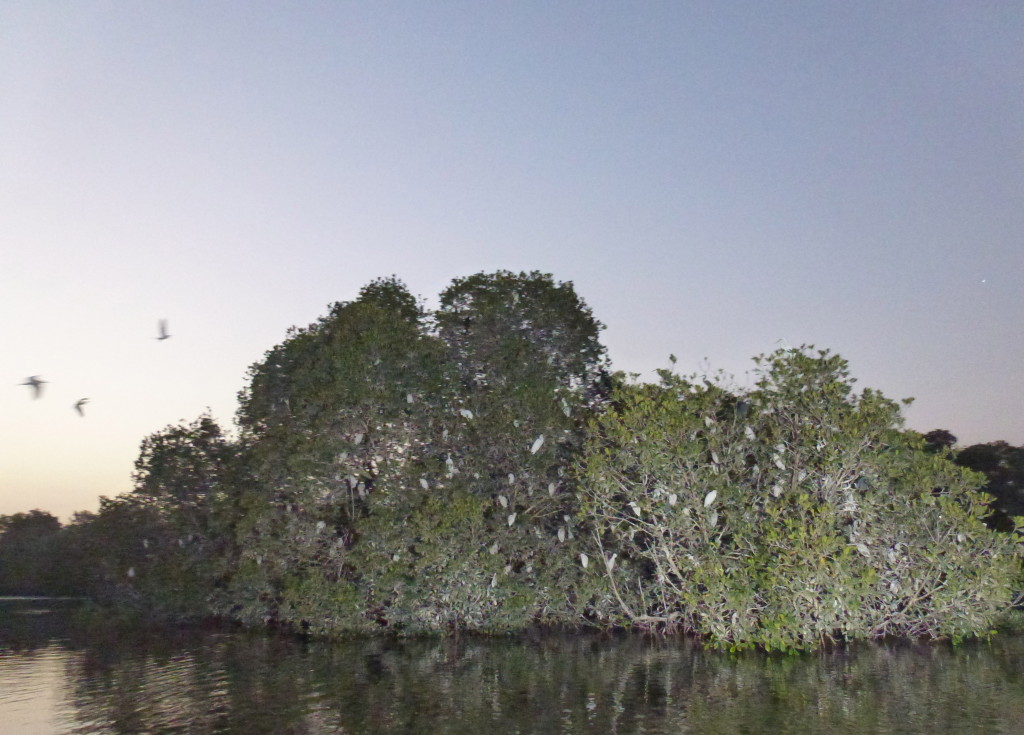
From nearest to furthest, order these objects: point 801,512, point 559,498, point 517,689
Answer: point 517,689 → point 801,512 → point 559,498

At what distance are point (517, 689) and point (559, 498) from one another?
41.0 feet

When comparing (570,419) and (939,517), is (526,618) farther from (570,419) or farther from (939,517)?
(939,517)

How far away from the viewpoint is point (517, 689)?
57.8ft

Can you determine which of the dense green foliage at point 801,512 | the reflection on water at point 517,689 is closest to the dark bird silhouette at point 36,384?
the reflection on water at point 517,689

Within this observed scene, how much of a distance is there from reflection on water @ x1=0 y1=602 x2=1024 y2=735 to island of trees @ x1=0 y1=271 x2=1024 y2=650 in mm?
1685

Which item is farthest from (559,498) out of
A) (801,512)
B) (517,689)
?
(517,689)

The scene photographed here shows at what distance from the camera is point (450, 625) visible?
29.9 meters

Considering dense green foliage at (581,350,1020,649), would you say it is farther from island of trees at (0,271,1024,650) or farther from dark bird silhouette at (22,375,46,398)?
dark bird silhouette at (22,375,46,398)

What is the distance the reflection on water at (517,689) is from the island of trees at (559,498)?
5.53 feet

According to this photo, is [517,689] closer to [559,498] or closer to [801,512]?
[801,512]

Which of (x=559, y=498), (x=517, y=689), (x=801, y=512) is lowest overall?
(x=517, y=689)

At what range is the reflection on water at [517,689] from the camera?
14.0 meters

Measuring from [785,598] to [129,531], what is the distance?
35205 millimetres

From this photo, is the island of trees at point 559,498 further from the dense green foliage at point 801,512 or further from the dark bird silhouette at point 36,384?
the dark bird silhouette at point 36,384
